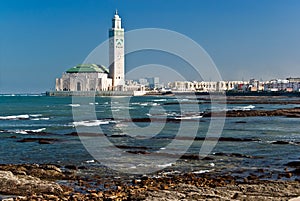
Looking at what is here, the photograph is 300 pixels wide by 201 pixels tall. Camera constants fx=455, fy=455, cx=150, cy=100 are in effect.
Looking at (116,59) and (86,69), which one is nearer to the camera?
(86,69)

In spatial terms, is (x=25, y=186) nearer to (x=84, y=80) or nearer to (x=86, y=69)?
(x=84, y=80)

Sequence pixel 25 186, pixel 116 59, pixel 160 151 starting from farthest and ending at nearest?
pixel 116 59 → pixel 160 151 → pixel 25 186

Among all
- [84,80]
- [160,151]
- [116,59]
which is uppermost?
[116,59]

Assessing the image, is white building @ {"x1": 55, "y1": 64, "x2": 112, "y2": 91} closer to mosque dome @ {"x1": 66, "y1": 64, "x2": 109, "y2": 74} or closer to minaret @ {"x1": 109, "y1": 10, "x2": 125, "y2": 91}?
mosque dome @ {"x1": 66, "y1": 64, "x2": 109, "y2": 74}

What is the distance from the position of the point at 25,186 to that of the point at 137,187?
2625 millimetres

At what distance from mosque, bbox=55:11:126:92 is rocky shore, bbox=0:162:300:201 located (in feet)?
430

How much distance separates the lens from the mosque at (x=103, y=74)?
144250 millimetres

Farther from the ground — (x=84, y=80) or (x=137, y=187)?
(x=84, y=80)

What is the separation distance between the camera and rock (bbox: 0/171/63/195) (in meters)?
10.3

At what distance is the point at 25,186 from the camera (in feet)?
35.0

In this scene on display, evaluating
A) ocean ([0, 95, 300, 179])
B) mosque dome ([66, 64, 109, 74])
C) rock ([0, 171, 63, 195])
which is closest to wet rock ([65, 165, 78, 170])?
ocean ([0, 95, 300, 179])

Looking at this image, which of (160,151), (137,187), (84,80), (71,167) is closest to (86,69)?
(84,80)

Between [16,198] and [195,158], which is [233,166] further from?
[16,198]

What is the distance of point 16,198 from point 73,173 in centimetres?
347
